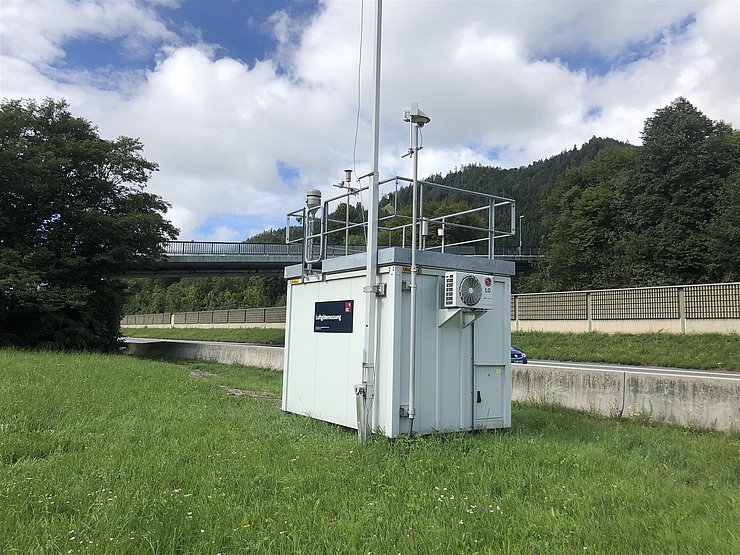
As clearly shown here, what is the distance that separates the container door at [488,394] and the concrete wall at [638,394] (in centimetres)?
313

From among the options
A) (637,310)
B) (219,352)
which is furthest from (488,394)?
(219,352)

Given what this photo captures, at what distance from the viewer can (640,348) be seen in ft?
73.0

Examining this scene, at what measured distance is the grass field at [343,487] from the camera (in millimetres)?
3932

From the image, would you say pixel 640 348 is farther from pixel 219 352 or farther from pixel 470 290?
pixel 219 352

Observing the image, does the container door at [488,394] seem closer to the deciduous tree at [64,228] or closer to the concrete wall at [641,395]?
the concrete wall at [641,395]

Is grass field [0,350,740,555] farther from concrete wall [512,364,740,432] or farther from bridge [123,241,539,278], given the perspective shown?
bridge [123,241,539,278]

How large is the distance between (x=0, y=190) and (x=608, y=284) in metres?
41.2

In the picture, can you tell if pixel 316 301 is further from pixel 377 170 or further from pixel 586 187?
pixel 586 187

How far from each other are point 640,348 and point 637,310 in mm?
2820

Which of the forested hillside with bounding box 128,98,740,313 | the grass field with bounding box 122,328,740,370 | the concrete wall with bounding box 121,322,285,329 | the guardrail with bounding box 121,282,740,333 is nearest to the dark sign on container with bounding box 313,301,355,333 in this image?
the grass field with bounding box 122,328,740,370

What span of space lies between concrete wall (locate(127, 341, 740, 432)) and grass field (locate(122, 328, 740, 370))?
10.8 metres

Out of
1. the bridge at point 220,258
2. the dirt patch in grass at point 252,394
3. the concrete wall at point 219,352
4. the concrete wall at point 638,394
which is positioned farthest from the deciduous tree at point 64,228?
the concrete wall at point 638,394

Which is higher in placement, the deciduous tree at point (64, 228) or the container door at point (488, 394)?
the deciduous tree at point (64, 228)

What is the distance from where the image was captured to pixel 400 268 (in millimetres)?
6996
